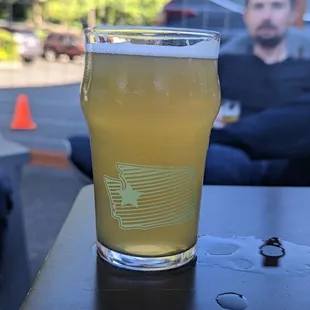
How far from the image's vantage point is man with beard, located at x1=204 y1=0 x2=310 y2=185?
7.46 feet

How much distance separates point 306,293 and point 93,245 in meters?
0.27

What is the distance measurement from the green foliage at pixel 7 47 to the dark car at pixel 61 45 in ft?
0.90

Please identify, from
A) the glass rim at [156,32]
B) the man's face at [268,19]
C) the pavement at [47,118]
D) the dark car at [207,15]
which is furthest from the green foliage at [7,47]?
the glass rim at [156,32]

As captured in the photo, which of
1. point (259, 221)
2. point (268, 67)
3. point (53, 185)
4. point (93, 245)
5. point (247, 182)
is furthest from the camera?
point (53, 185)

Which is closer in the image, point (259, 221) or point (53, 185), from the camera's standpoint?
point (259, 221)

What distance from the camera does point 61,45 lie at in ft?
14.1

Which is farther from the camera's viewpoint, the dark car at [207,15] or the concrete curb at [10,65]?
the concrete curb at [10,65]

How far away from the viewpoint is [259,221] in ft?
2.83

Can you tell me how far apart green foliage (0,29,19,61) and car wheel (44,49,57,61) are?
0.82ft

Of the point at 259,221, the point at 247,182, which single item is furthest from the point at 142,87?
the point at 247,182

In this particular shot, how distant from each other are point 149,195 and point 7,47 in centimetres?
418

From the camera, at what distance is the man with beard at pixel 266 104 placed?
7.46 ft

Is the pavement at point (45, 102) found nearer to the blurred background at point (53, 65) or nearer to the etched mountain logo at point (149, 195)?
the blurred background at point (53, 65)

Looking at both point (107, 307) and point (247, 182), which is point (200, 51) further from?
point (247, 182)
